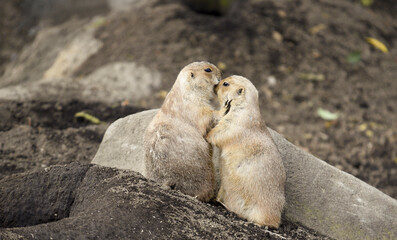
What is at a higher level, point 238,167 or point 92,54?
point 238,167

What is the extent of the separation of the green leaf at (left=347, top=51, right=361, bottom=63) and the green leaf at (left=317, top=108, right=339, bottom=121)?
1.71 metres

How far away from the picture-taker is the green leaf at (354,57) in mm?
11018

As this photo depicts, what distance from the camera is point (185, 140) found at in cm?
443

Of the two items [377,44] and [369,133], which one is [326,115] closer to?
[369,133]

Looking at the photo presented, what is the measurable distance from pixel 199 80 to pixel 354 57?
23.9ft

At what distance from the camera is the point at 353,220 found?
5.12 meters

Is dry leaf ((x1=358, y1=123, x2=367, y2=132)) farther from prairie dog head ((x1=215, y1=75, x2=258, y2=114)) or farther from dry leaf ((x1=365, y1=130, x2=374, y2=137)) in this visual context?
prairie dog head ((x1=215, y1=75, x2=258, y2=114))

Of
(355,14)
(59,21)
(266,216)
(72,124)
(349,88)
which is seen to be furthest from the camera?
(59,21)

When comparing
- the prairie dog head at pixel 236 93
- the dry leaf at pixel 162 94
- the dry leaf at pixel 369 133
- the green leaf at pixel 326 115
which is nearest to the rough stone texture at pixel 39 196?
the prairie dog head at pixel 236 93

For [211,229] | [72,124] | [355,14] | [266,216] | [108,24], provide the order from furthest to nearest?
[355,14] → [108,24] → [72,124] → [266,216] → [211,229]

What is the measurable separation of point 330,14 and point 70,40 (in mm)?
6004

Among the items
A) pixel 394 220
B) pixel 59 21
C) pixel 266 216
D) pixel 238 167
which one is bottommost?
pixel 59 21

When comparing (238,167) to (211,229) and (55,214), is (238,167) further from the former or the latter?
(55,214)

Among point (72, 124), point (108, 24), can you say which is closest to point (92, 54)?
point (108, 24)
